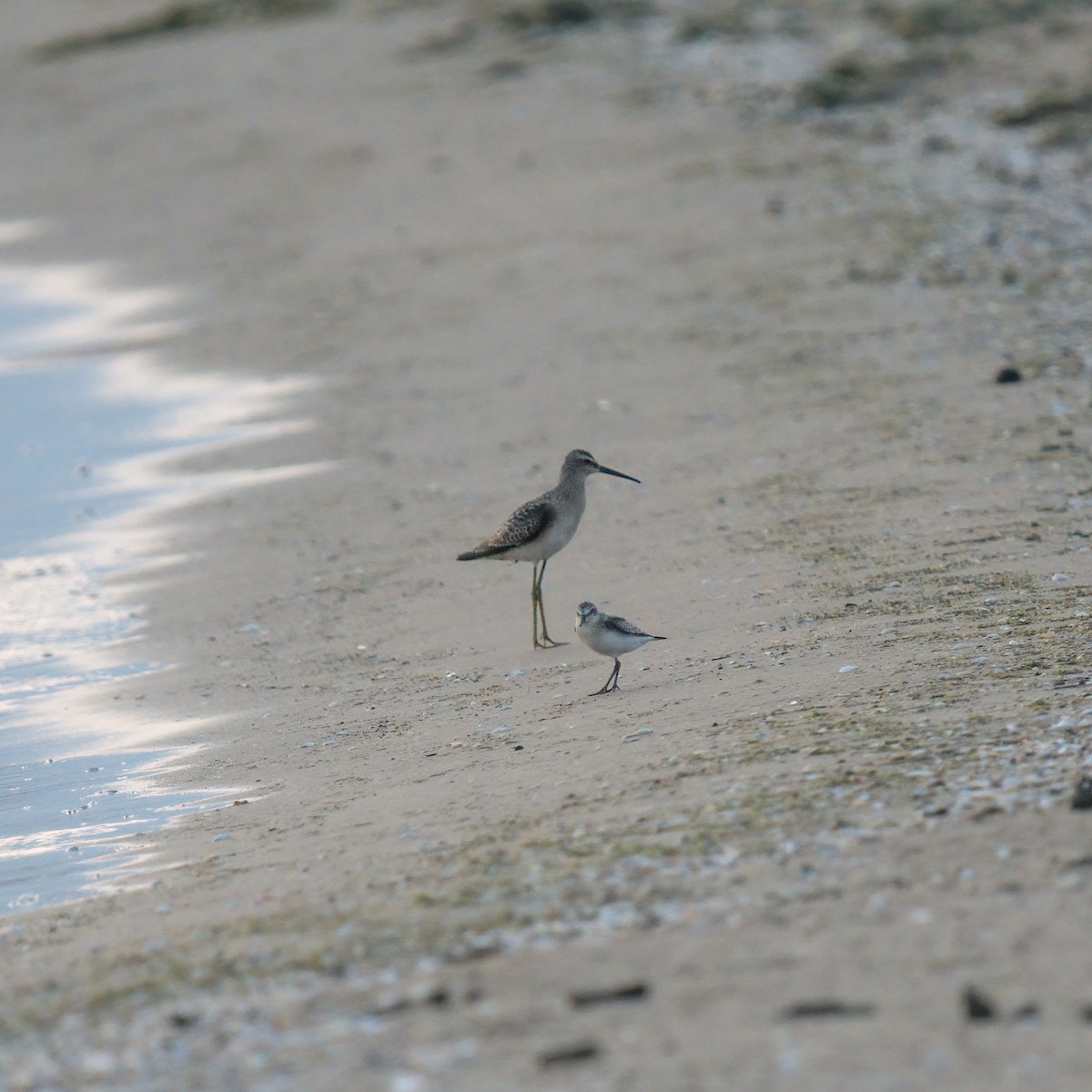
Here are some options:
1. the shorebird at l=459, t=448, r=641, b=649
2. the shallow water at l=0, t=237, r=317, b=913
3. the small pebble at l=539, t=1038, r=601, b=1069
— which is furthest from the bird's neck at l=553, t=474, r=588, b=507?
the small pebble at l=539, t=1038, r=601, b=1069

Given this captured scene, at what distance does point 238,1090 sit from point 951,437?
6927mm

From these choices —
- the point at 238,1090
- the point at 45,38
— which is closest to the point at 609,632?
the point at 238,1090

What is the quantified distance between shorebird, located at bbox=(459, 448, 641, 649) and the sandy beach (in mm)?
237

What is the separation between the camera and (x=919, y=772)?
575 centimetres

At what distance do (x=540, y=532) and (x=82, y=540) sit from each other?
360cm

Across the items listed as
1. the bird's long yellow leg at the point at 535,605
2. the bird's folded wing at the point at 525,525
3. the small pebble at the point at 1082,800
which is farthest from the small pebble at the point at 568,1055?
the bird's folded wing at the point at 525,525

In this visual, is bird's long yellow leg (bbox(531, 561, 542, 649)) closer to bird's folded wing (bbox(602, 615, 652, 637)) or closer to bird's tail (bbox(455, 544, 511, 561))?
bird's tail (bbox(455, 544, 511, 561))

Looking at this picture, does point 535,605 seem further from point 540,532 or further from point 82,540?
point 82,540

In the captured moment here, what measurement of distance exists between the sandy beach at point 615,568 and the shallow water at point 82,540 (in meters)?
0.25

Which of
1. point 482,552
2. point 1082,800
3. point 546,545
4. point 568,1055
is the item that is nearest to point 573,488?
point 546,545

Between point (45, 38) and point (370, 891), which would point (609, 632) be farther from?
point (45, 38)

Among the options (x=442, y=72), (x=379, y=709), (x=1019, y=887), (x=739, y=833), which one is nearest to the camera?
(x=1019, y=887)

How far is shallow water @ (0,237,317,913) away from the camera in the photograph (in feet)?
23.0

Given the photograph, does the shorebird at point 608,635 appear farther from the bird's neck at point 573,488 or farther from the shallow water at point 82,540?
the shallow water at point 82,540
